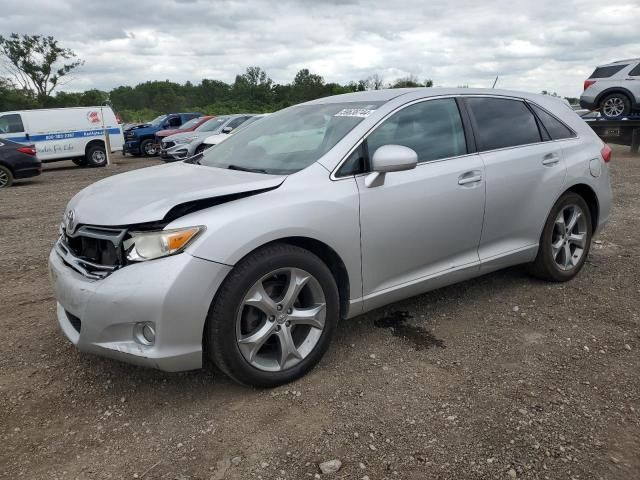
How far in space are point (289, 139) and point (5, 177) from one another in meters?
11.6

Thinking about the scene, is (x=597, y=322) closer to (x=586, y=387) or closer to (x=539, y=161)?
(x=586, y=387)

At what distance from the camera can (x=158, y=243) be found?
256 centimetres

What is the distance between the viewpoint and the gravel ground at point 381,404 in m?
2.35

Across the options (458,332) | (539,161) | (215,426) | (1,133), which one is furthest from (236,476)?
(1,133)

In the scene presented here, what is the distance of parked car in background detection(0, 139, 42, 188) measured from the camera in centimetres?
1248

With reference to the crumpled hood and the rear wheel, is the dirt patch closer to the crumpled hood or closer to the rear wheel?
the crumpled hood

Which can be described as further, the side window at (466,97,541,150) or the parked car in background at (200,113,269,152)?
the parked car in background at (200,113,269,152)

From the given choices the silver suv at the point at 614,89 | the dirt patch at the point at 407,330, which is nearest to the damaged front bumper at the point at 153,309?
the dirt patch at the point at 407,330

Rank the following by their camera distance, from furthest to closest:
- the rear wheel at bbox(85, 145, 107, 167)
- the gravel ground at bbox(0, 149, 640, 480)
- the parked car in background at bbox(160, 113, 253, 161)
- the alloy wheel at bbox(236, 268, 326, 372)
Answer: the rear wheel at bbox(85, 145, 107, 167) < the parked car in background at bbox(160, 113, 253, 161) < the alloy wheel at bbox(236, 268, 326, 372) < the gravel ground at bbox(0, 149, 640, 480)

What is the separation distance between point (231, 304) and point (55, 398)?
120 cm

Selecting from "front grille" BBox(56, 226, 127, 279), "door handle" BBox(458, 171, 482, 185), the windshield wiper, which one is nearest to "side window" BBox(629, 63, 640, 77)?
"door handle" BBox(458, 171, 482, 185)

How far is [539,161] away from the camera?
4.03 metres

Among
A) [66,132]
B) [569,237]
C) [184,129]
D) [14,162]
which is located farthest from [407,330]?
[66,132]

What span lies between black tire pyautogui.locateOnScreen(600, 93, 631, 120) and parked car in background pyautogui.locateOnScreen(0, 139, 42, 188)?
15072 millimetres
